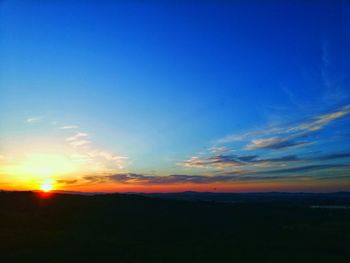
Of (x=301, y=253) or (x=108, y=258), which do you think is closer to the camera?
(x=108, y=258)

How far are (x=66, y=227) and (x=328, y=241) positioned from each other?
852 inches

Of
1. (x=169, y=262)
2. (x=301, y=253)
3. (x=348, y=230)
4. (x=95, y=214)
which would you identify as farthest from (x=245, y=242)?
(x=95, y=214)

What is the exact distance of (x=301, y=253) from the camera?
2994cm

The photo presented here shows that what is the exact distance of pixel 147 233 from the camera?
39.0 metres

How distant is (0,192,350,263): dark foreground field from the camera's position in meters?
27.0

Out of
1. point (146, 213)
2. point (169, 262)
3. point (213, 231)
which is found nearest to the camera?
point (169, 262)

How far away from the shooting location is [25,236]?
3102 cm

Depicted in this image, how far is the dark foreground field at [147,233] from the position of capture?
27.0 m

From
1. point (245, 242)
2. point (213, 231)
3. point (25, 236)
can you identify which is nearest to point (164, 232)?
point (213, 231)

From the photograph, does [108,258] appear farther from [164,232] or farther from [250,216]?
[250,216]

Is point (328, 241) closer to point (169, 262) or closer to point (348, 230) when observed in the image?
point (348, 230)

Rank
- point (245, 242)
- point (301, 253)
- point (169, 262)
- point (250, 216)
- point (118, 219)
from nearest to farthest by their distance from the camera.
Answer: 1. point (169, 262)
2. point (301, 253)
3. point (245, 242)
4. point (118, 219)
5. point (250, 216)

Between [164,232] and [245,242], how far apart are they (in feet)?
26.8

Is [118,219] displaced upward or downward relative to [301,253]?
upward
